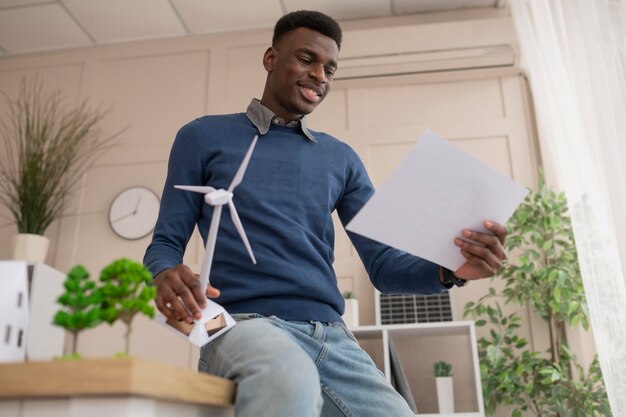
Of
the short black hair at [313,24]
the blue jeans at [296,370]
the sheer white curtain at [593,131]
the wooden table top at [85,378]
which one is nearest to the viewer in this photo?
the wooden table top at [85,378]

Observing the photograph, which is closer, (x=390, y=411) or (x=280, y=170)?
(x=390, y=411)

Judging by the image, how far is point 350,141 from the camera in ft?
11.5

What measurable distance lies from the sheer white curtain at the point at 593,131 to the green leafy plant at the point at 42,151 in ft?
7.95

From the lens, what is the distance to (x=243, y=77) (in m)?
3.80

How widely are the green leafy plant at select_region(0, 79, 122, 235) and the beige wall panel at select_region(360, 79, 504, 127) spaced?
1568 millimetres

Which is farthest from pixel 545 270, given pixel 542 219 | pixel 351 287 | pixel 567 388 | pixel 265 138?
pixel 265 138

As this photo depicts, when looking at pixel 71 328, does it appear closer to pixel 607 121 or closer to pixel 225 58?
pixel 607 121

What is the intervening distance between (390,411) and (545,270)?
5.84 ft

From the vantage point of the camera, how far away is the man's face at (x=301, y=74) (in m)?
1.59

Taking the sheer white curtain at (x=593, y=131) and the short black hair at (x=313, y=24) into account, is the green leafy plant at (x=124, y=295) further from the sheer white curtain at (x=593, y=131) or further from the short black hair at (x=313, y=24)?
the sheer white curtain at (x=593, y=131)

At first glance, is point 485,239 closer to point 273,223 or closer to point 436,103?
point 273,223

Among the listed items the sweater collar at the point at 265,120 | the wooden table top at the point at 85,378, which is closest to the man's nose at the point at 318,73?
the sweater collar at the point at 265,120

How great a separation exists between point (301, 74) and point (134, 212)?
2264 mm

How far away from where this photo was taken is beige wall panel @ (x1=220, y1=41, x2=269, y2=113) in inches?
147
